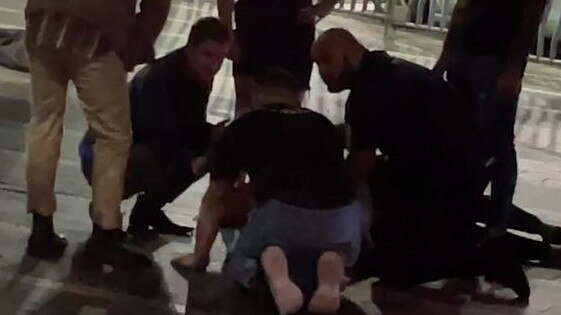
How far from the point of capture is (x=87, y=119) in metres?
2.34

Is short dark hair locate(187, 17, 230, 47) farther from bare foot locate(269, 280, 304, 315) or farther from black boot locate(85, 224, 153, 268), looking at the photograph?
bare foot locate(269, 280, 304, 315)

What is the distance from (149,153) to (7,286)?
48 cm

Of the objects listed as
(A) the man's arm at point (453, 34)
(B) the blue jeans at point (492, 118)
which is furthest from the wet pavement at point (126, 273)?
(A) the man's arm at point (453, 34)

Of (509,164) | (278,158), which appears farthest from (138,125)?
(509,164)

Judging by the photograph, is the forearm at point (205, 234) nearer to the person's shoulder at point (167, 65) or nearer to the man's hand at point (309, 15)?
the person's shoulder at point (167, 65)

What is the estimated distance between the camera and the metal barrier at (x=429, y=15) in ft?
16.2

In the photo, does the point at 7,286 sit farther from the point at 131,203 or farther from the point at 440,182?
the point at 440,182

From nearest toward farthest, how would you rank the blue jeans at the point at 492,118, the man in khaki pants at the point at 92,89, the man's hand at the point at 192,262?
the man in khaki pants at the point at 92,89
the man's hand at the point at 192,262
the blue jeans at the point at 492,118

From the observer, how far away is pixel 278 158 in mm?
2279

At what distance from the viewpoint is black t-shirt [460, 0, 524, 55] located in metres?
2.55

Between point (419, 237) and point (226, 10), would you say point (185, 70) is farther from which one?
point (419, 237)

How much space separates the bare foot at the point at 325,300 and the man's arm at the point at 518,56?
700mm

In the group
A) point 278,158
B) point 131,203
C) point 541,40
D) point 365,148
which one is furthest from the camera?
point 541,40

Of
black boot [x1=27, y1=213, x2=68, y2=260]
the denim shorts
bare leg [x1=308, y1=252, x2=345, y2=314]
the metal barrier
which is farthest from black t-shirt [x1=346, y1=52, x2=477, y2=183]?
the metal barrier
